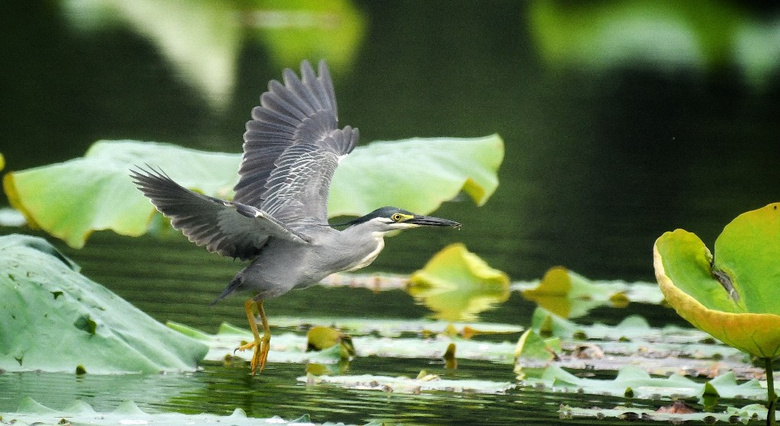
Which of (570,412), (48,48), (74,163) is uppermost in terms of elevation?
(48,48)

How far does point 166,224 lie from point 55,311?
390cm

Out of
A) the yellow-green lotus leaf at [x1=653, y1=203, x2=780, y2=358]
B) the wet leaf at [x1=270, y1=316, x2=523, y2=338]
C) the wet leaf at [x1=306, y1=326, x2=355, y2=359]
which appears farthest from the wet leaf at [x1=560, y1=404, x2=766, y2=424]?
the wet leaf at [x1=270, y1=316, x2=523, y2=338]

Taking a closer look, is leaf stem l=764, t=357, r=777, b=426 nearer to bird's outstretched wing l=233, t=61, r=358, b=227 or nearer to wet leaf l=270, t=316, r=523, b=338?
bird's outstretched wing l=233, t=61, r=358, b=227

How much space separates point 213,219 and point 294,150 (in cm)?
128

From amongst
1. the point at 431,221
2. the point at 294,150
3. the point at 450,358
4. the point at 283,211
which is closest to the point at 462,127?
the point at 294,150

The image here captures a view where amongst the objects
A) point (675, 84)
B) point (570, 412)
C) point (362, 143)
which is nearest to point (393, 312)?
point (570, 412)

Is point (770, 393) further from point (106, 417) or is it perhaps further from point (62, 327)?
point (62, 327)

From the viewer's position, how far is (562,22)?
3566 cm

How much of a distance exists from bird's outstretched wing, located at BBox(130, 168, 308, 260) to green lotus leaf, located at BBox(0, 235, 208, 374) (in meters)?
0.60

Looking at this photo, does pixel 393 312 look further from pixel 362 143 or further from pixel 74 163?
pixel 362 143

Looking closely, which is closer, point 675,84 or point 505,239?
point 505,239

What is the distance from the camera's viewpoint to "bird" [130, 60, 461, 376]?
6.18 meters

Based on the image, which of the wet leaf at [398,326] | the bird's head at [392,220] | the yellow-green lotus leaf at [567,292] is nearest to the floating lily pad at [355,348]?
the wet leaf at [398,326]

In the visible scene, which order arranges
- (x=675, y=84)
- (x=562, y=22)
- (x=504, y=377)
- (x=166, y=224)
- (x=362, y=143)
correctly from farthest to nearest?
(x=562, y=22), (x=675, y=84), (x=362, y=143), (x=166, y=224), (x=504, y=377)
